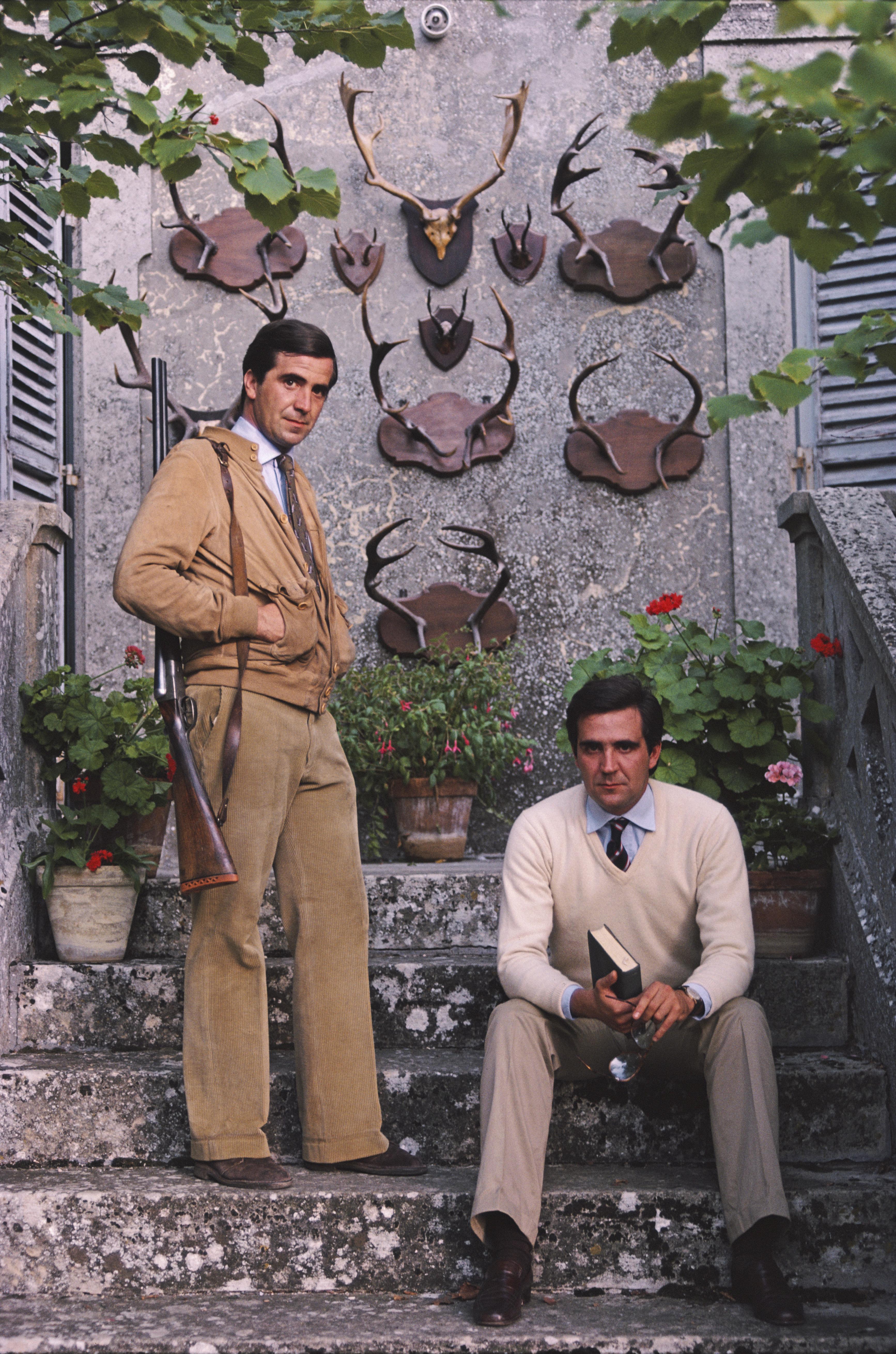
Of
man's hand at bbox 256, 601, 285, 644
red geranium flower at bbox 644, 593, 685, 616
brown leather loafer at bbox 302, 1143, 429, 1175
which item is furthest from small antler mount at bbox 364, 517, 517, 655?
brown leather loafer at bbox 302, 1143, 429, 1175

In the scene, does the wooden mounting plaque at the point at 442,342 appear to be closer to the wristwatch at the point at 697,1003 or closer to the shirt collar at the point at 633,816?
the shirt collar at the point at 633,816

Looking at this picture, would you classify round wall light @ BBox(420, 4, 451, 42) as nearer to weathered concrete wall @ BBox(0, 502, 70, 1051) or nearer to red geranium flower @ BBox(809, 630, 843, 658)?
weathered concrete wall @ BBox(0, 502, 70, 1051)

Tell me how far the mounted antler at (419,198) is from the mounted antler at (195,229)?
27.6 inches

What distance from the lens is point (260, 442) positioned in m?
2.99

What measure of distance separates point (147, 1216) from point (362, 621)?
114 inches

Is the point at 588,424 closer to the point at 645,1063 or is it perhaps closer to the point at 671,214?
the point at 671,214

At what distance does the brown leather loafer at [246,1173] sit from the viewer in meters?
2.68

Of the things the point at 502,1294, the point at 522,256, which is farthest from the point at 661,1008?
the point at 522,256

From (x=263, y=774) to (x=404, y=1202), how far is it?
947 mm

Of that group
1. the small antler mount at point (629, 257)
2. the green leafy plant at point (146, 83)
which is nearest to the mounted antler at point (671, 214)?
the small antler mount at point (629, 257)

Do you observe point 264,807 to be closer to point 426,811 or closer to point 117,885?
point 117,885

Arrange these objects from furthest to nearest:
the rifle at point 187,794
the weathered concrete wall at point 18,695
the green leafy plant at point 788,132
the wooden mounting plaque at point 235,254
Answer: the wooden mounting plaque at point 235,254 → the weathered concrete wall at point 18,695 → the rifle at point 187,794 → the green leafy plant at point 788,132

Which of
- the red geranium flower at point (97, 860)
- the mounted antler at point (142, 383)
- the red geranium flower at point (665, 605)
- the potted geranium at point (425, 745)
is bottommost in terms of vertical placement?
the red geranium flower at point (97, 860)

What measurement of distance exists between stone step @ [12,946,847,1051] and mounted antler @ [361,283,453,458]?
90.5 inches
